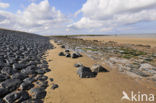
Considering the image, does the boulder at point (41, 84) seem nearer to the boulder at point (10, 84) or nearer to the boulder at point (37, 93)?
the boulder at point (37, 93)

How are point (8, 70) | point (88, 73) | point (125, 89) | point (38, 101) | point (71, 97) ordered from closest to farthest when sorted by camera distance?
point (38, 101)
point (71, 97)
point (125, 89)
point (8, 70)
point (88, 73)

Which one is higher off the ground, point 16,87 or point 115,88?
point 16,87

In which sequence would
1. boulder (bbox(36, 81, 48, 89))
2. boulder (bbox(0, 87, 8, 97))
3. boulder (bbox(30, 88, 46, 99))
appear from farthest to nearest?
1. boulder (bbox(36, 81, 48, 89))
2. boulder (bbox(30, 88, 46, 99))
3. boulder (bbox(0, 87, 8, 97))

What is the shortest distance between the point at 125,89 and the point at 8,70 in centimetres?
705

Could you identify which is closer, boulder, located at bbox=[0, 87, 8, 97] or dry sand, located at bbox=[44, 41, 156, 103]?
boulder, located at bbox=[0, 87, 8, 97]

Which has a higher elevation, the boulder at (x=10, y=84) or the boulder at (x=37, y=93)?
the boulder at (x=10, y=84)

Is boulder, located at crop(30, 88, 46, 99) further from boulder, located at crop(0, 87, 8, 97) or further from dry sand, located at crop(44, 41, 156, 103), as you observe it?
boulder, located at crop(0, 87, 8, 97)

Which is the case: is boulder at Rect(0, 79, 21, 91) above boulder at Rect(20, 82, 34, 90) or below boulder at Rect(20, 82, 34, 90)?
above

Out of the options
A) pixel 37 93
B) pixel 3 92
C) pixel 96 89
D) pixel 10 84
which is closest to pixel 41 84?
pixel 37 93

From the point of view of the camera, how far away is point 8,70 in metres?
5.20

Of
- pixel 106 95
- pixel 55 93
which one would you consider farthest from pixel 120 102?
pixel 55 93

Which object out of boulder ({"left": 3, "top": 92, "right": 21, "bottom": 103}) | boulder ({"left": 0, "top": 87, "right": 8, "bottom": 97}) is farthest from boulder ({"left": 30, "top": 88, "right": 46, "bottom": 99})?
boulder ({"left": 0, "top": 87, "right": 8, "bottom": 97})

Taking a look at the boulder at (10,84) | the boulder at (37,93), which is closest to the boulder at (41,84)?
the boulder at (37,93)

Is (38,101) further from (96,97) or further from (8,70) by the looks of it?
(8,70)
